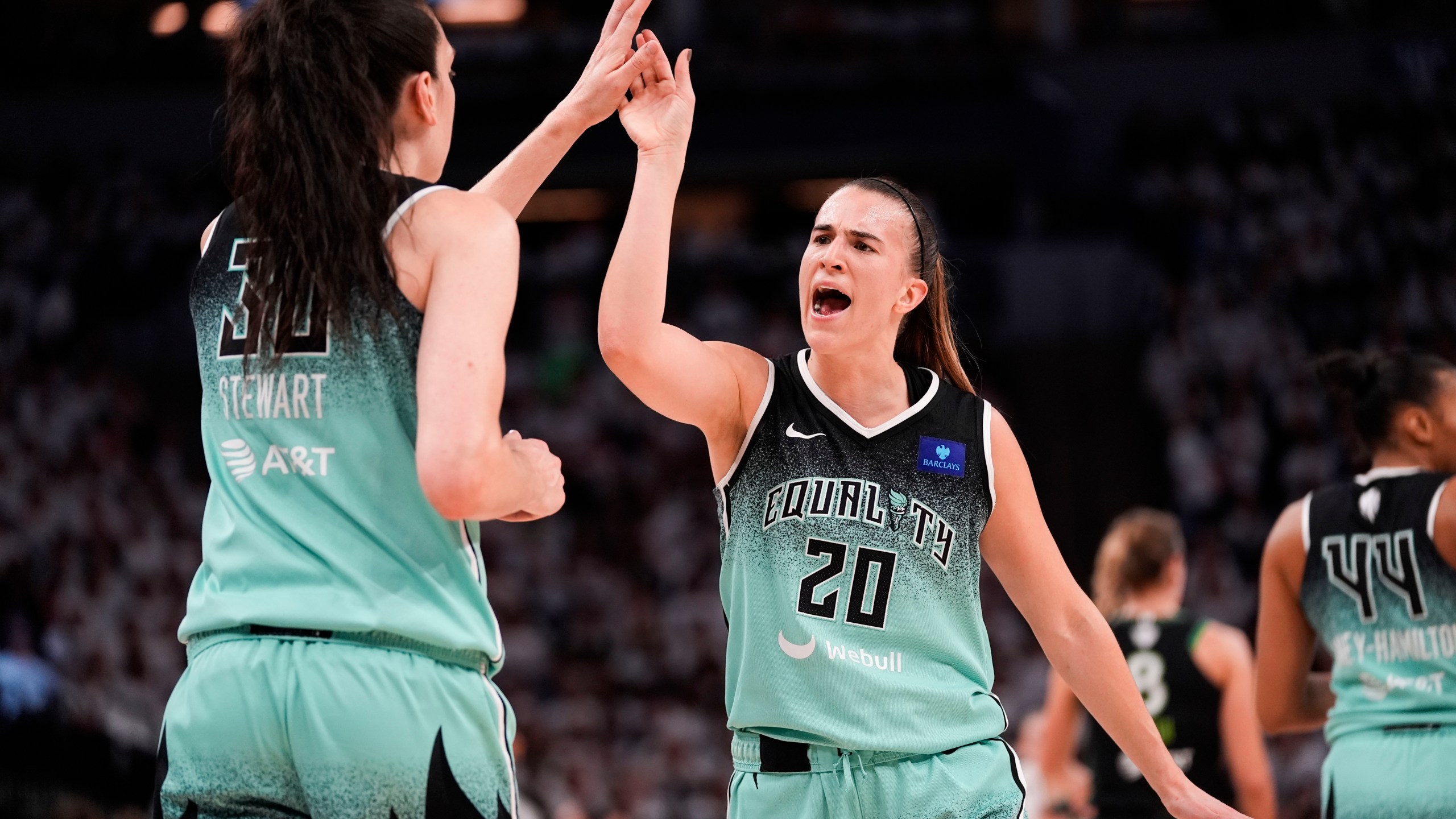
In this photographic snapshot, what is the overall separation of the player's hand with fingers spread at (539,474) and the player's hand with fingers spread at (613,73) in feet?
3.29

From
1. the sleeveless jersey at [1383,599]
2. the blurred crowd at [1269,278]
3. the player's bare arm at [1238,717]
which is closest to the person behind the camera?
the sleeveless jersey at [1383,599]

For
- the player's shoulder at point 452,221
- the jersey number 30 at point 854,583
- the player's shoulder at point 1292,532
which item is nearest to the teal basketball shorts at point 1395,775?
the player's shoulder at point 1292,532

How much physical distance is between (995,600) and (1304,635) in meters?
Answer: 9.33

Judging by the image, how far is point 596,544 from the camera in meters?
14.5

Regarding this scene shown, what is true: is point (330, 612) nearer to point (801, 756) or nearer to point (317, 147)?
point (317, 147)

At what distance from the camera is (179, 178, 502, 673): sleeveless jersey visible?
2418 millimetres

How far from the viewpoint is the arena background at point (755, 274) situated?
13031mm

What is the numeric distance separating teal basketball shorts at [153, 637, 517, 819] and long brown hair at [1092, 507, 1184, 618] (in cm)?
421

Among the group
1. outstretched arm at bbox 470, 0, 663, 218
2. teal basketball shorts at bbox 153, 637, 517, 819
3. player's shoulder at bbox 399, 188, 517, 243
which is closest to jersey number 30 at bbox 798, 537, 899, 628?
outstretched arm at bbox 470, 0, 663, 218

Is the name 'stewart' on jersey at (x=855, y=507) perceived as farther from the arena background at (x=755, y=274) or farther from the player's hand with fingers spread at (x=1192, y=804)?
the arena background at (x=755, y=274)

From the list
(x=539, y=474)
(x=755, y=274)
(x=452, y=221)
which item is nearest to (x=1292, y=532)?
(x=539, y=474)

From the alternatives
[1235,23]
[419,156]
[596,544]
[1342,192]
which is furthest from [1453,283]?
[419,156]

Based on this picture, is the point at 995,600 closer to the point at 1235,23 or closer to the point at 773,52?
the point at 773,52

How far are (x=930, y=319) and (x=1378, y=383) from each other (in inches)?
63.4
